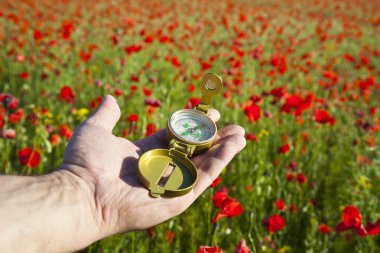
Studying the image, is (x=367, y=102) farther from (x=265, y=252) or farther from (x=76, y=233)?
(x=76, y=233)

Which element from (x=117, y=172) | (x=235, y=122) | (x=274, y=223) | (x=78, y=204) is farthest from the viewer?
(x=235, y=122)

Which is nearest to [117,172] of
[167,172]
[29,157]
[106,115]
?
[167,172]

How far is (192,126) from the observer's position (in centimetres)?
246

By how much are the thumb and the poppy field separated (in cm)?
51

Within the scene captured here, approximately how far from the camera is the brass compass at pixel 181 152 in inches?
75.8

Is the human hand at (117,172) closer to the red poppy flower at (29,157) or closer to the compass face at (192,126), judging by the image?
the compass face at (192,126)

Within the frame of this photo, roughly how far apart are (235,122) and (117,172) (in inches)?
71.3

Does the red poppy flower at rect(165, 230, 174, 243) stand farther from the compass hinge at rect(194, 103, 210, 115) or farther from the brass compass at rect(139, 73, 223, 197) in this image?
the compass hinge at rect(194, 103, 210, 115)

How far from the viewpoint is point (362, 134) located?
4062mm

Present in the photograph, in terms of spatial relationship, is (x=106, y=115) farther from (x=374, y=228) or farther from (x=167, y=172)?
(x=374, y=228)

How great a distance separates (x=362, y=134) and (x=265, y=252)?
224cm

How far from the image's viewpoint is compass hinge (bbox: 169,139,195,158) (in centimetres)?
217

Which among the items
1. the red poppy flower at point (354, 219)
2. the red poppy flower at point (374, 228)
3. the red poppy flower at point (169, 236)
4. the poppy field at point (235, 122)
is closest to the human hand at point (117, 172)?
the poppy field at point (235, 122)

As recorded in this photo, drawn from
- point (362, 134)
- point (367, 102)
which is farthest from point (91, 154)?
point (367, 102)
